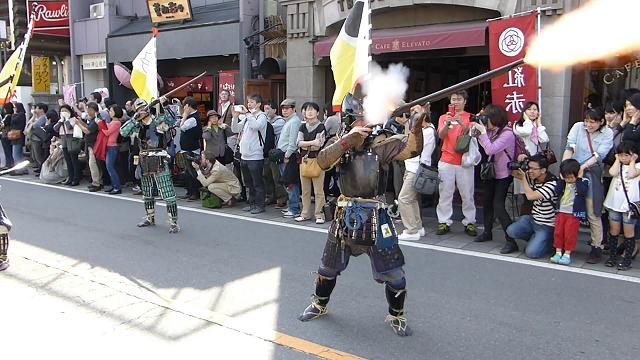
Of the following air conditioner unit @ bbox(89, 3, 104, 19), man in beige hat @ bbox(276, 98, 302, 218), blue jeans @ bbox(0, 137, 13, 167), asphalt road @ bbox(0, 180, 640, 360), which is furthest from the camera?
air conditioner unit @ bbox(89, 3, 104, 19)

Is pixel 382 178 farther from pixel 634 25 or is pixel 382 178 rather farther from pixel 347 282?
pixel 634 25

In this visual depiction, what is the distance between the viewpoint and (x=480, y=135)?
6988 millimetres

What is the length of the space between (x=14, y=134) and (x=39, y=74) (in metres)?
7.12

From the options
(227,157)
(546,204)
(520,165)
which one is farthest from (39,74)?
(546,204)

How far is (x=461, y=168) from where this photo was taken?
300 inches

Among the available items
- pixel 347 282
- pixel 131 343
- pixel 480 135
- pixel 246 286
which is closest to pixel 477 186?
pixel 480 135

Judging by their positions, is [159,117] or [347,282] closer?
[347,282]

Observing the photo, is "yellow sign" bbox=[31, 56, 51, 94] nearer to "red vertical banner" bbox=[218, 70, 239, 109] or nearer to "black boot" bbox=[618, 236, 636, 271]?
"red vertical banner" bbox=[218, 70, 239, 109]

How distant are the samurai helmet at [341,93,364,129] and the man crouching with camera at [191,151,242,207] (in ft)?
18.3

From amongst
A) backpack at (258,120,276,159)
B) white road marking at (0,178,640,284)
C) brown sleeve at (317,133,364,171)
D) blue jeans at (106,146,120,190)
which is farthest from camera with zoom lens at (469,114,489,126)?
blue jeans at (106,146,120,190)

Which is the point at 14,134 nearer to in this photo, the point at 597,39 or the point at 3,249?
the point at 3,249

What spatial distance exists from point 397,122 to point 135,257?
3.77 meters

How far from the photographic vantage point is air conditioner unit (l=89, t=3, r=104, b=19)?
59.6 ft

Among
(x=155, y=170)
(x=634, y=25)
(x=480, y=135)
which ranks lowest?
(x=155, y=170)
